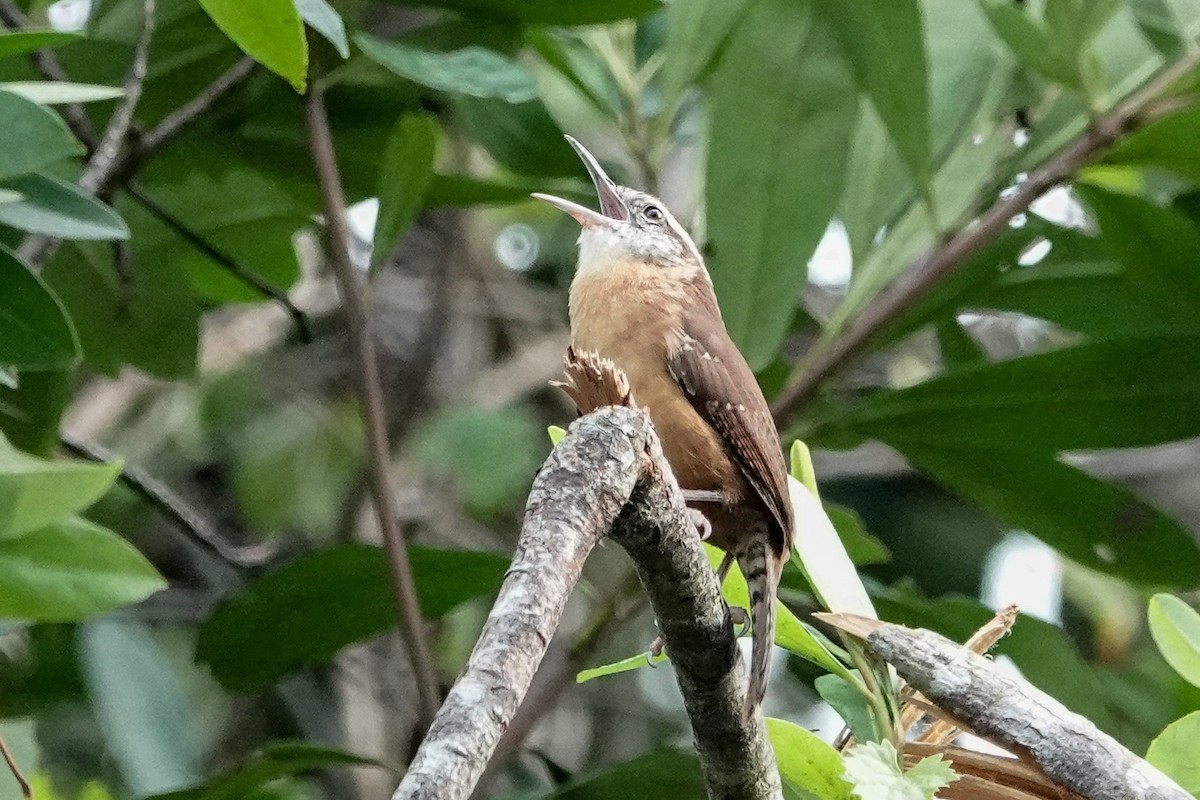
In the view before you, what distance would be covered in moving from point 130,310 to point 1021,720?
6.22ft

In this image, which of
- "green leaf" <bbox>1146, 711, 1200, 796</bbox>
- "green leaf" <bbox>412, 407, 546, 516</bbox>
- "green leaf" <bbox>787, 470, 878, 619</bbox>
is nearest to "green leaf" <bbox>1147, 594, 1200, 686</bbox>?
"green leaf" <bbox>1146, 711, 1200, 796</bbox>

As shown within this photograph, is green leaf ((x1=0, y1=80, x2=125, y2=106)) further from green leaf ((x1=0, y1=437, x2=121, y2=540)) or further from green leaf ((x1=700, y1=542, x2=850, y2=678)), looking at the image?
green leaf ((x1=700, y1=542, x2=850, y2=678))

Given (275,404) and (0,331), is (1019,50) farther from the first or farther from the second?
(275,404)

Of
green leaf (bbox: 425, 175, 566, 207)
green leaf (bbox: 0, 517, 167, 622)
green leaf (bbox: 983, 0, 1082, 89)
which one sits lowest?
green leaf (bbox: 0, 517, 167, 622)

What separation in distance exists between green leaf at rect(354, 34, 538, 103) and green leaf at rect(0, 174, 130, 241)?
1.65 feet

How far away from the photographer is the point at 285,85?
253cm

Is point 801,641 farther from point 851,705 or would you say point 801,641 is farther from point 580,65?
point 580,65

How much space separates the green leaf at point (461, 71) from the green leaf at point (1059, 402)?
2.78 ft

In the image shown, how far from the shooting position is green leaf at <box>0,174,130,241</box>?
1.70 meters

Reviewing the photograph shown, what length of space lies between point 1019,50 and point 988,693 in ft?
4.65

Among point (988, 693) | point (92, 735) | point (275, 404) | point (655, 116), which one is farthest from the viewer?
point (275, 404)

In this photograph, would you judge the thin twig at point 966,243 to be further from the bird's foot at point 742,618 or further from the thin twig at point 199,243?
the thin twig at point 199,243

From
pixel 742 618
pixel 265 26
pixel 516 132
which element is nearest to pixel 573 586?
pixel 742 618

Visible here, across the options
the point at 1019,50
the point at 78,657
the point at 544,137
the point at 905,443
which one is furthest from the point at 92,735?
the point at 1019,50
